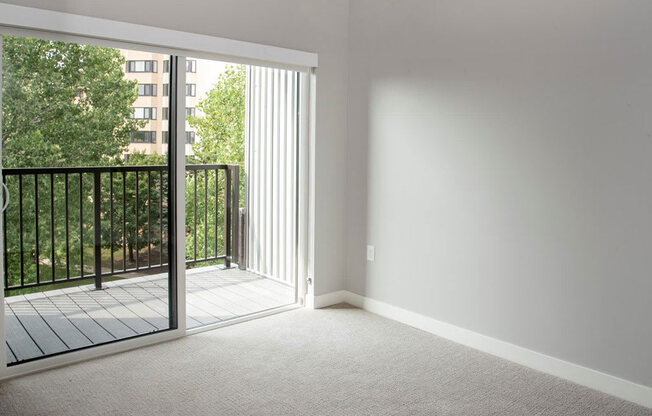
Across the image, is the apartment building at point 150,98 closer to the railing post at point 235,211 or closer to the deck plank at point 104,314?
the deck plank at point 104,314

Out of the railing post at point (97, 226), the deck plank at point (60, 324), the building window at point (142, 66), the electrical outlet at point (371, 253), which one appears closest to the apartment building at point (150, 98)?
the building window at point (142, 66)

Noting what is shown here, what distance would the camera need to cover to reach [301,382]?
271 cm

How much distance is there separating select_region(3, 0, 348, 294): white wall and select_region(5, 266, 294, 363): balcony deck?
0.70 meters

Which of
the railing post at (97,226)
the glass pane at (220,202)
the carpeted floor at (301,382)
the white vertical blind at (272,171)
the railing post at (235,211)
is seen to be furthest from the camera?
the railing post at (235,211)

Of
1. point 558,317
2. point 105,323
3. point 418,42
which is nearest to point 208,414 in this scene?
point 105,323

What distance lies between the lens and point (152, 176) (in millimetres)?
3146

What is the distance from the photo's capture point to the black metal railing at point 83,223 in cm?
272

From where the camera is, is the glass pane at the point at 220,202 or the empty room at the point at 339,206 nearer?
the empty room at the point at 339,206

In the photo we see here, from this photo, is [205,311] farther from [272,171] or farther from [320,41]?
[320,41]

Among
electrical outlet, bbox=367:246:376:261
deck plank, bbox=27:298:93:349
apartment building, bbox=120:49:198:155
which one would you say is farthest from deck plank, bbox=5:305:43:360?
electrical outlet, bbox=367:246:376:261

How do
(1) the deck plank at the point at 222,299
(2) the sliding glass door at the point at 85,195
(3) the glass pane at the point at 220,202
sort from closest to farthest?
(2) the sliding glass door at the point at 85,195 < (3) the glass pane at the point at 220,202 < (1) the deck plank at the point at 222,299

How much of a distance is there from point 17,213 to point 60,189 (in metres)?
0.23

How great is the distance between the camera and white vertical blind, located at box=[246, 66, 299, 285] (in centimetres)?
400

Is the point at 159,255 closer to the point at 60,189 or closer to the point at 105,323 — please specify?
the point at 105,323
